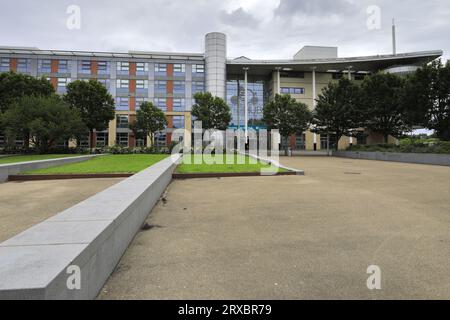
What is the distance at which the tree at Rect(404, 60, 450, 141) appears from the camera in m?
26.9

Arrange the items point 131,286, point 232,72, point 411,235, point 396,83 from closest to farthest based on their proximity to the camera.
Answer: point 131,286
point 411,235
point 396,83
point 232,72

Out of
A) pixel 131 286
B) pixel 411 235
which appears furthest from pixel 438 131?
pixel 131 286

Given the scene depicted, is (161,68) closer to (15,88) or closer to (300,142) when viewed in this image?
(15,88)

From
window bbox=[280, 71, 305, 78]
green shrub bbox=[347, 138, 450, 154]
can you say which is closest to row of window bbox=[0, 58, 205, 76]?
window bbox=[280, 71, 305, 78]

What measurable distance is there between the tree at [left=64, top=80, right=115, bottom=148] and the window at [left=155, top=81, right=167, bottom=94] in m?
18.1

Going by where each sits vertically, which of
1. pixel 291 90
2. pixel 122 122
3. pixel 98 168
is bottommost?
pixel 98 168

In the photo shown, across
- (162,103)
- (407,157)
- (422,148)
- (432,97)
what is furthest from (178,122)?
(422,148)

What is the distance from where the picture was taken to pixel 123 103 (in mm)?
57688

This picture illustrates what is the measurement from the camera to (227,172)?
1502cm

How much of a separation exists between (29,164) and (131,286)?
14774 millimetres

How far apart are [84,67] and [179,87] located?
17.3 metres

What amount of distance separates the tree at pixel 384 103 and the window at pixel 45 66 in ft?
171

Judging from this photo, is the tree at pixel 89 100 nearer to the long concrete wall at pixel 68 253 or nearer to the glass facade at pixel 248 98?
the glass facade at pixel 248 98
